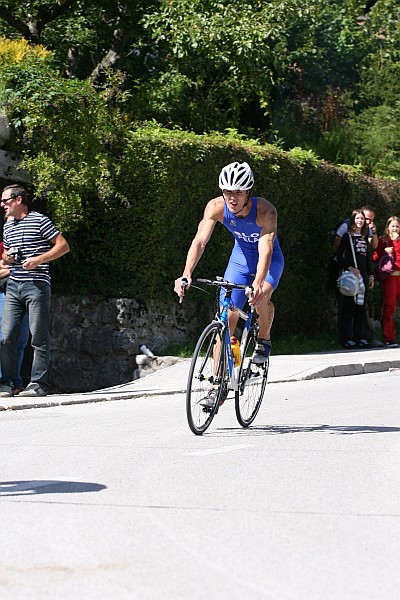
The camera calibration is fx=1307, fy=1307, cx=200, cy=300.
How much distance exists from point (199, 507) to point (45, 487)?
103 cm

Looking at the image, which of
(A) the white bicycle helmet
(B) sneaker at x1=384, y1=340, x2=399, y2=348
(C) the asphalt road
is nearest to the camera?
(C) the asphalt road

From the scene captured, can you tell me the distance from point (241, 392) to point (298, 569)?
4.72m

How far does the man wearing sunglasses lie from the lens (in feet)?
41.7

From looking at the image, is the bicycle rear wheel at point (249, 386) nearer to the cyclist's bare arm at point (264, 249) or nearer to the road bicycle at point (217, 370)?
the road bicycle at point (217, 370)

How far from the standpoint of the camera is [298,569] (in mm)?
5414

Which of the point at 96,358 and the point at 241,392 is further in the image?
the point at 96,358

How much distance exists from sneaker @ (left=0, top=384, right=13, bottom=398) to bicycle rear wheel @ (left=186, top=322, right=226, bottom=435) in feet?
11.3

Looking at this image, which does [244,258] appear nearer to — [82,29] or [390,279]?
[390,279]

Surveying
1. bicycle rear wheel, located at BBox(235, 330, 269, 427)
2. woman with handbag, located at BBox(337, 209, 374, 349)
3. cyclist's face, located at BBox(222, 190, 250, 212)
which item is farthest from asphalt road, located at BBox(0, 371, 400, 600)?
woman with handbag, located at BBox(337, 209, 374, 349)

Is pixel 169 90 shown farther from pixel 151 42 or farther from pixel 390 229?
pixel 390 229

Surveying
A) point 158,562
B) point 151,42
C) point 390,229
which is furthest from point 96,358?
point 158,562

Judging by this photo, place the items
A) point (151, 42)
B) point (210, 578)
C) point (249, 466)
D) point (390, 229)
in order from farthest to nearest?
point (151, 42), point (390, 229), point (249, 466), point (210, 578)

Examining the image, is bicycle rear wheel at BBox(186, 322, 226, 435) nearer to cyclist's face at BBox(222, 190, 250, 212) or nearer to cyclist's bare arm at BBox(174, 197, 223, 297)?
cyclist's bare arm at BBox(174, 197, 223, 297)

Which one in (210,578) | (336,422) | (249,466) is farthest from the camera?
(336,422)
